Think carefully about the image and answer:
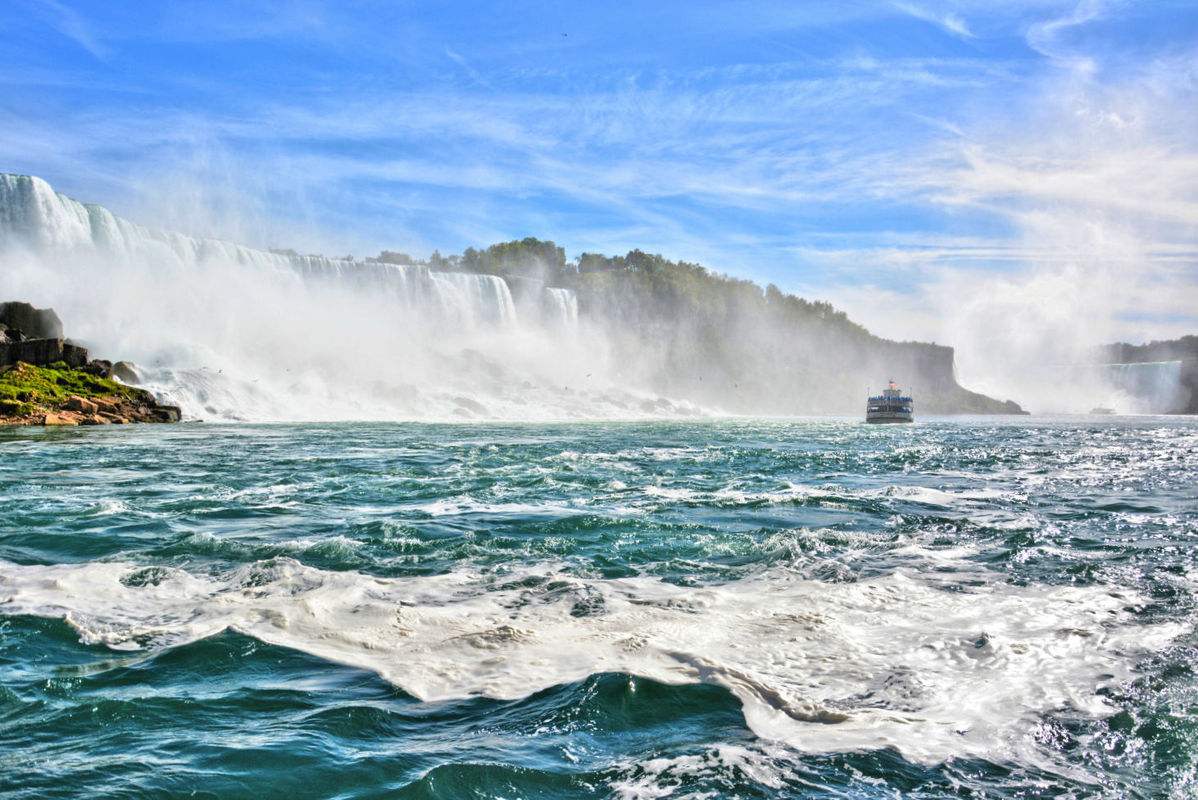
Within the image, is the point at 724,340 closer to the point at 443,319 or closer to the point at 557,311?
the point at 557,311

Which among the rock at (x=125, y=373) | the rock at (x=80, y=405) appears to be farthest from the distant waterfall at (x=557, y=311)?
the rock at (x=80, y=405)

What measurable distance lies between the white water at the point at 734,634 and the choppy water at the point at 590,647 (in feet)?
0.11

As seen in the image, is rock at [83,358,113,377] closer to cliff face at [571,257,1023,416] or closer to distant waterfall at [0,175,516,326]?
distant waterfall at [0,175,516,326]

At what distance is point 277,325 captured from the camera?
5631cm

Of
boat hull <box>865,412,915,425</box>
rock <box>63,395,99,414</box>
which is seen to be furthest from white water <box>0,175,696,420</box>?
boat hull <box>865,412,915,425</box>

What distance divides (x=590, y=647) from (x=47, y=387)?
3805 cm

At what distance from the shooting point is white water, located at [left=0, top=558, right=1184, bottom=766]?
4812mm

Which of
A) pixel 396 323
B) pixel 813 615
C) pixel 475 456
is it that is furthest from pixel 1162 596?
pixel 396 323

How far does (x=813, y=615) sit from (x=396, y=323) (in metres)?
61.8

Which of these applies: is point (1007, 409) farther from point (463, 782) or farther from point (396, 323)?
point (463, 782)

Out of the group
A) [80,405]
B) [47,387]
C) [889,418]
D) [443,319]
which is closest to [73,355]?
[47,387]

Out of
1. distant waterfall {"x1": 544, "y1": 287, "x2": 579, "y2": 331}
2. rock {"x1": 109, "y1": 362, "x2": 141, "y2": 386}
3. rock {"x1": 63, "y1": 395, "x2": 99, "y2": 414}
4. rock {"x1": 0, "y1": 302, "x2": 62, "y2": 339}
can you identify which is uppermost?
distant waterfall {"x1": 544, "y1": 287, "x2": 579, "y2": 331}

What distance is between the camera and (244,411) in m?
45.2

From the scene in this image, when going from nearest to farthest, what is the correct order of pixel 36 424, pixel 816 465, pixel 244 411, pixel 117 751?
pixel 117 751
pixel 816 465
pixel 36 424
pixel 244 411
